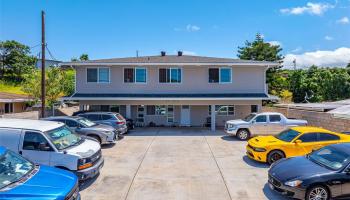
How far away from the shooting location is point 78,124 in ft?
50.4

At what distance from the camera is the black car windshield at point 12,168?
5.62 metres

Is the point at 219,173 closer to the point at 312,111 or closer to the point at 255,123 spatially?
the point at 255,123

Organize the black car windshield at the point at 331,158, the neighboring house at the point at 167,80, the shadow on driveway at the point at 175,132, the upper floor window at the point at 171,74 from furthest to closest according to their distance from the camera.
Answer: the upper floor window at the point at 171,74, the neighboring house at the point at 167,80, the shadow on driveway at the point at 175,132, the black car windshield at the point at 331,158

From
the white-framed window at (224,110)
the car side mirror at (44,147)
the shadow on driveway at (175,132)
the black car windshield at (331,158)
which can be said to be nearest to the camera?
the black car windshield at (331,158)

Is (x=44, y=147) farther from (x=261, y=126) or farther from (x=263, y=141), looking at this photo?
(x=261, y=126)

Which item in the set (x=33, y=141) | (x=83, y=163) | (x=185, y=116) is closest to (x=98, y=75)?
(x=185, y=116)

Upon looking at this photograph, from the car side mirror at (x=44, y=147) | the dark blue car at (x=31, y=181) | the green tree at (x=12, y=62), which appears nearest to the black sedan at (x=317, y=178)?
the dark blue car at (x=31, y=181)

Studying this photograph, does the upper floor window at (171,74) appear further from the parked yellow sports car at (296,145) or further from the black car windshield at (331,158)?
the black car windshield at (331,158)

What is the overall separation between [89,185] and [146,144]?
747 centimetres

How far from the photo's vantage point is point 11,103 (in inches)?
1107

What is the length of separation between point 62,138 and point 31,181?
4.06 metres

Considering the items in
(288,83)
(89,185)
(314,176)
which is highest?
(288,83)

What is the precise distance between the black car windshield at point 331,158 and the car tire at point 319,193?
639 millimetres

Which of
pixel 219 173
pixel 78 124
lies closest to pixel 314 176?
pixel 219 173
